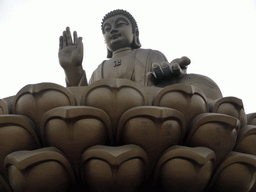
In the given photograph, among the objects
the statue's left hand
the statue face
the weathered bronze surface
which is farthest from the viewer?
the statue face

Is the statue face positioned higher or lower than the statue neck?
higher

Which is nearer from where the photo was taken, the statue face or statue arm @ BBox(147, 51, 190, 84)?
statue arm @ BBox(147, 51, 190, 84)

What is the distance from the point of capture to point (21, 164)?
3.82 feet

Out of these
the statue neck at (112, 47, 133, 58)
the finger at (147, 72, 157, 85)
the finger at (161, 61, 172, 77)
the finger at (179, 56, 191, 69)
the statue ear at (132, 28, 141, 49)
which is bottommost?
the finger at (147, 72, 157, 85)

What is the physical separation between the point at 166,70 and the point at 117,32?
3.61ft

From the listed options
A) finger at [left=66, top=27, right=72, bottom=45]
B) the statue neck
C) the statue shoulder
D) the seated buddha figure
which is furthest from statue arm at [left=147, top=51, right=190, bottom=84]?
the statue neck

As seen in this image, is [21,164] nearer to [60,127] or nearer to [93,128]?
[60,127]

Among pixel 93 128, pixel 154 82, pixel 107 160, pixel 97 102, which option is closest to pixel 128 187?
pixel 107 160

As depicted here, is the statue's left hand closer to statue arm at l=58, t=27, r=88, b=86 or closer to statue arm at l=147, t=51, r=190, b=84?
statue arm at l=147, t=51, r=190, b=84

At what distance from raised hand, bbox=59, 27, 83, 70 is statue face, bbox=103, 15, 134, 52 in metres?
0.72

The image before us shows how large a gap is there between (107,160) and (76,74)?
137 centimetres

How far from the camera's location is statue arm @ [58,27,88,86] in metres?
2.32

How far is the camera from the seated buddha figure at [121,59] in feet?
7.30

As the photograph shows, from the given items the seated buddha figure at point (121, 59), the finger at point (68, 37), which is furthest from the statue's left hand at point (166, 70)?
the finger at point (68, 37)
